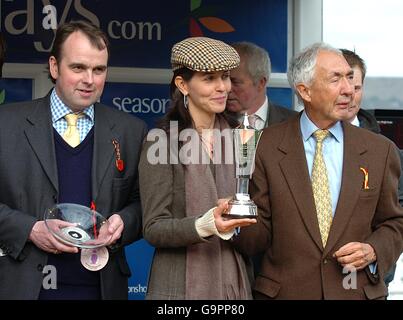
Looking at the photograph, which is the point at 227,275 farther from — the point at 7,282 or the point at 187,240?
the point at 7,282

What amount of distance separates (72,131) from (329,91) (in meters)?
1.17

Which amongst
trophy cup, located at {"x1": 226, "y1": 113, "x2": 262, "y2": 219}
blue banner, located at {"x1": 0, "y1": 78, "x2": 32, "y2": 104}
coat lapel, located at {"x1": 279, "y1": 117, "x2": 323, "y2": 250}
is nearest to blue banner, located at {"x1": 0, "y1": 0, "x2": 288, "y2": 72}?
blue banner, located at {"x1": 0, "y1": 78, "x2": 32, "y2": 104}

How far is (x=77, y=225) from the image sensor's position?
4145 millimetres

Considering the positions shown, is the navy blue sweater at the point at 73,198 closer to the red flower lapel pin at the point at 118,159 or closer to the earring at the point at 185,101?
the red flower lapel pin at the point at 118,159

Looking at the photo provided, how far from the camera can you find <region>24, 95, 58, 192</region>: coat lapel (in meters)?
4.20

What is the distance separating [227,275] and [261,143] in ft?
2.14

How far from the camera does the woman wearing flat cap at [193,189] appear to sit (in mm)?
4066

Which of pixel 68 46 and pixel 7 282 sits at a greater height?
pixel 68 46

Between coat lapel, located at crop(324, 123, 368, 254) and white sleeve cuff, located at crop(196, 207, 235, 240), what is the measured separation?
50cm

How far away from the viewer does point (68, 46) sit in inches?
170
